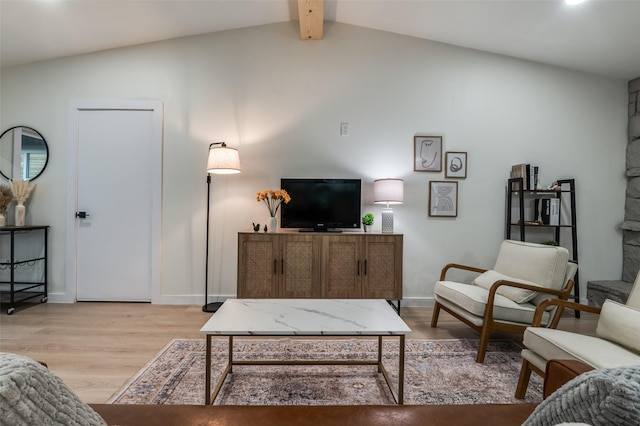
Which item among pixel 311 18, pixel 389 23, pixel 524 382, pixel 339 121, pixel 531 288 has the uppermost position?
pixel 389 23

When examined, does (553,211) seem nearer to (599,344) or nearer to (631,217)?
(631,217)

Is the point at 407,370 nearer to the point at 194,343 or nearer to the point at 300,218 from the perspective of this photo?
the point at 194,343

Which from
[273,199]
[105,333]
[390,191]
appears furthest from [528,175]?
[105,333]

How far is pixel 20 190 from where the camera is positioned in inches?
131

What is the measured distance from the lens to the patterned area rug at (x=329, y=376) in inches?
68.3

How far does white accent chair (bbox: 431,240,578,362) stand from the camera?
220 cm

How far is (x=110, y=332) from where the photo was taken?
2.66 metres

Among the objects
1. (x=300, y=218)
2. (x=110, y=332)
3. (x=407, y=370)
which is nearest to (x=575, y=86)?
(x=300, y=218)

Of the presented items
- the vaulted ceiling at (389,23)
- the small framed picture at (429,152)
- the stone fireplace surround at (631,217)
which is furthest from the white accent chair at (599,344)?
the vaulted ceiling at (389,23)

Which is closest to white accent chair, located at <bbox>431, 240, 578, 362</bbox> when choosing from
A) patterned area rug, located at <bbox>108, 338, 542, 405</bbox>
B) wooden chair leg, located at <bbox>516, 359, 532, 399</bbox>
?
patterned area rug, located at <bbox>108, 338, 542, 405</bbox>

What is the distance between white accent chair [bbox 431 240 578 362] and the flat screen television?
4.30 feet

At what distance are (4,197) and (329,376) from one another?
3788mm

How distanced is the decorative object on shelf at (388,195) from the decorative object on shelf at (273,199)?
95 centimetres

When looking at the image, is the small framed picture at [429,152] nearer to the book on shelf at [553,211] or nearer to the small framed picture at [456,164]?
the small framed picture at [456,164]
